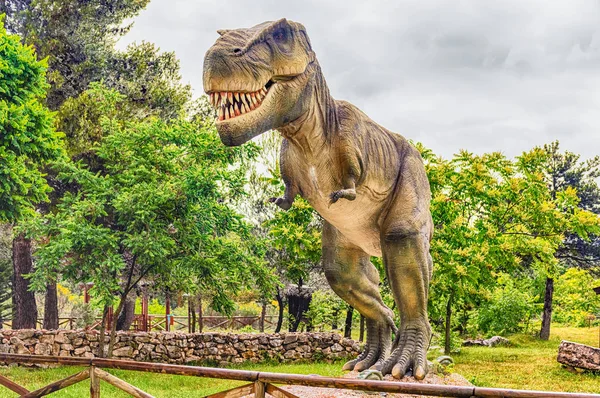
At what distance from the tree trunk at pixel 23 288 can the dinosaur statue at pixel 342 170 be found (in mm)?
12975

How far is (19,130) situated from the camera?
9.12 m

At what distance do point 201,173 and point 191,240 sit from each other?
1558 millimetres

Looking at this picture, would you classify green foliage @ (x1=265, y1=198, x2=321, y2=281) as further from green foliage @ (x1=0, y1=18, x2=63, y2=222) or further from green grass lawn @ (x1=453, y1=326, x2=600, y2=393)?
green foliage @ (x1=0, y1=18, x2=63, y2=222)

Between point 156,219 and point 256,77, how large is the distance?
9309 millimetres

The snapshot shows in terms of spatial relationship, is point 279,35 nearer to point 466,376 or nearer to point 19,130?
point 19,130

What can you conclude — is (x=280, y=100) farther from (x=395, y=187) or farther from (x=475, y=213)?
(x=475, y=213)

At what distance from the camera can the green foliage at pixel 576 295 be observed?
24.7 metres

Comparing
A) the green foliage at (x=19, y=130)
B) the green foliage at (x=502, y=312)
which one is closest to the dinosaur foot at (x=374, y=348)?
the green foliage at (x=19, y=130)

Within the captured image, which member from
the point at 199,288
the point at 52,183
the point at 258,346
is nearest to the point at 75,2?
the point at 52,183

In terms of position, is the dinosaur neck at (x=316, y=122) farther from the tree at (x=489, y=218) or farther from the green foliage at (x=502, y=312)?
the green foliage at (x=502, y=312)

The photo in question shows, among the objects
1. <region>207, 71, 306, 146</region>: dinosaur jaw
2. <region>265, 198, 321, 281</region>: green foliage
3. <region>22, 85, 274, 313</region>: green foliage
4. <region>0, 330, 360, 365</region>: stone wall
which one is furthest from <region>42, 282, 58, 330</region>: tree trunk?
<region>207, 71, 306, 146</region>: dinosaur jaw

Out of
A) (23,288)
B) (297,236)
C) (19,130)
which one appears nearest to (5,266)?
(23,288)

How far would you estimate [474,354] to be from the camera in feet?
51.2

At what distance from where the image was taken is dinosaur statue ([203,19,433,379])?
10.1 ft
